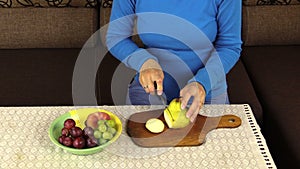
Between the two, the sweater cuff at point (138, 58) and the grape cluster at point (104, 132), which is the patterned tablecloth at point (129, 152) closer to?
the grape cluster at point (104, 132)

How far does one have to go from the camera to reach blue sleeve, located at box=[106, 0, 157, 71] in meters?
1.36

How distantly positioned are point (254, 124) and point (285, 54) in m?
0.89

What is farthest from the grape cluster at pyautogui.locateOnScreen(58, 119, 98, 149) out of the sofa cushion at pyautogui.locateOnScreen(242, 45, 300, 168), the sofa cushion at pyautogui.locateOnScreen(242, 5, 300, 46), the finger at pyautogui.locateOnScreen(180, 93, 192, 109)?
the sofa cushion at pyautogui.locateOnScreen(242, 5, 300, 46)

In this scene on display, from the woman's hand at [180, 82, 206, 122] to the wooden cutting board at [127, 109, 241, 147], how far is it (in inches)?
1.6

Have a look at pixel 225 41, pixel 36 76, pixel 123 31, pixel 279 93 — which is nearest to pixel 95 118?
pixel 123 31

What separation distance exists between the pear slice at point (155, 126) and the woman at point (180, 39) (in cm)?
17

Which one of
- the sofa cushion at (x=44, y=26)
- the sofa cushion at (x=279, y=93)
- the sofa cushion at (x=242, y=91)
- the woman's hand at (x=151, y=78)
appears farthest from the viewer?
the sofa cushion at (x=44, y=26)

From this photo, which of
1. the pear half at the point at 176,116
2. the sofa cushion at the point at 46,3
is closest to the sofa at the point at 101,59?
the sofa cushion at the point at 46,3

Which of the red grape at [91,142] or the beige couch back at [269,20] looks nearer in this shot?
the red grape at [91,142]

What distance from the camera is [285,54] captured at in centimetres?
199

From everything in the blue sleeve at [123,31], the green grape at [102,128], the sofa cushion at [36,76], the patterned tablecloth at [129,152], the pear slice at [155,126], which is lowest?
the sofa cushion at [36,76]

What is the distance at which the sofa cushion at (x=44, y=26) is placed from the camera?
6.48 ft

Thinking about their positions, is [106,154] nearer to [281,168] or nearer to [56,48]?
[281,168]

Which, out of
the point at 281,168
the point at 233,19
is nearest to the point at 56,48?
the point at 233,19
